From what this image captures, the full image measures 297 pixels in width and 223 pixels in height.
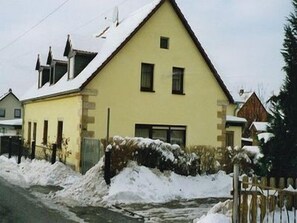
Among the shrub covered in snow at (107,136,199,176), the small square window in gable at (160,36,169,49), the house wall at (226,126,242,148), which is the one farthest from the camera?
the house wall at (226,126,242,148)

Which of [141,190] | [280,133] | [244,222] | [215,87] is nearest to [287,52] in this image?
[280,133]

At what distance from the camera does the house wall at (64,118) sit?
65.9ft

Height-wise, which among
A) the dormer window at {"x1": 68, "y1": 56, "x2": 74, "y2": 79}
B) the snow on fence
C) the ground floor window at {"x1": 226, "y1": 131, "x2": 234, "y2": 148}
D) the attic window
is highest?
the dormer window at {"x1": 68, "y1": 56, "x2": 74, "y2": 79}

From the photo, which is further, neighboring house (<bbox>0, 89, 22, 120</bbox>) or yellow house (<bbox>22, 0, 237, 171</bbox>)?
neighboring house (<bbox>0, 89, 22, 120</bbox>)

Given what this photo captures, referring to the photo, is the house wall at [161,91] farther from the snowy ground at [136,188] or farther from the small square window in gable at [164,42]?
the snowy ground at [136,188]

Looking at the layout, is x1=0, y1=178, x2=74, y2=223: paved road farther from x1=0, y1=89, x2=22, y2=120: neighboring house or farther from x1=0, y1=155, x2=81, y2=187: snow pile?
x1=0, y1=89, x2=22, y2=120: neighboring house

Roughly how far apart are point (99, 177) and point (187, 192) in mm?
3102

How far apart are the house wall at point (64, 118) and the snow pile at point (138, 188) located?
16.5ft

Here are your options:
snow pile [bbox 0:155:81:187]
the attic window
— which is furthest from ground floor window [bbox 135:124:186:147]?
the attic window

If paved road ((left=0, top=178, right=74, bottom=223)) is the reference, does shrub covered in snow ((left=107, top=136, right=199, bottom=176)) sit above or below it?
above

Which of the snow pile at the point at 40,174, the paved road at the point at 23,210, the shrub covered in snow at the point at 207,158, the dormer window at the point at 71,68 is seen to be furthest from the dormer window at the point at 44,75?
the shrub covered in snow at the point at 207,158

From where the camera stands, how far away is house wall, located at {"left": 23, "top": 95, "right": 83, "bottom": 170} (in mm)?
20078

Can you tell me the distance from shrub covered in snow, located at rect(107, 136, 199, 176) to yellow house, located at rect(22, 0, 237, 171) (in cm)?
472

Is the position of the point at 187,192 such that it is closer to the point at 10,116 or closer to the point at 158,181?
the point at 158,181
